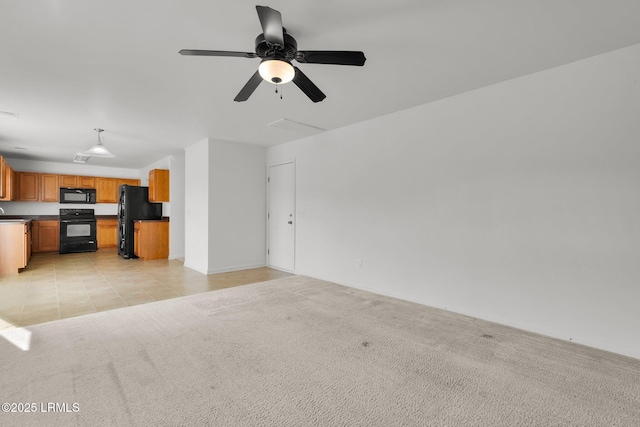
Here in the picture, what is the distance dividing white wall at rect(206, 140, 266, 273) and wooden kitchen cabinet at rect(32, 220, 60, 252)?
5.60m

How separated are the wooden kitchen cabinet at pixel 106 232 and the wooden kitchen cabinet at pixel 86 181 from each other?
102 cm

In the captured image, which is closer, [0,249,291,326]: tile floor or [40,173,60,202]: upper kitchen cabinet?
[0,249,291,326]: tile floor

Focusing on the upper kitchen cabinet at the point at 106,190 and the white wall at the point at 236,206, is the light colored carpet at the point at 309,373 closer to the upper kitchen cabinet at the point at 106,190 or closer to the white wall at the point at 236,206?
the white wall at the point at 236,206

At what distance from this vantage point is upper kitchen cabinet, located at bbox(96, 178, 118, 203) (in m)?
8.66

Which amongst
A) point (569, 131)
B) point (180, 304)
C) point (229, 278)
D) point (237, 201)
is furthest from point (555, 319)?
point (237, 201)

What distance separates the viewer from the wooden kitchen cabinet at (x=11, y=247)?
17.2 ft

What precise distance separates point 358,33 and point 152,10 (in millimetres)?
1408

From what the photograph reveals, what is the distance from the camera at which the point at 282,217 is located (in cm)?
583

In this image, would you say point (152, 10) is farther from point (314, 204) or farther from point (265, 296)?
point (314, 204)

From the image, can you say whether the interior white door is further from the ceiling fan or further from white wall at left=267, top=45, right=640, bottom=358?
the ceiling fan

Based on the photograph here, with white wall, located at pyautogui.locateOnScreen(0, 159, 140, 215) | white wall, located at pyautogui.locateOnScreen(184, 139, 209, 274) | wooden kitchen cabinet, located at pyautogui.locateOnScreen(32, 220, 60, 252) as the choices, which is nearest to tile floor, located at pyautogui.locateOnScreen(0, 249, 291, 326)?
white wall, located at pyautogui.locateOnScreen(184, 139, 209, 274)

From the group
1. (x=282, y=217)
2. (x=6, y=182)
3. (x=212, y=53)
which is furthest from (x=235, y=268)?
(x=6, y=182)

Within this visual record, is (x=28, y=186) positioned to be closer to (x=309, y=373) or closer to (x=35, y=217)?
(x=35, y=217)

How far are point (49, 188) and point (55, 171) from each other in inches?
22.6
